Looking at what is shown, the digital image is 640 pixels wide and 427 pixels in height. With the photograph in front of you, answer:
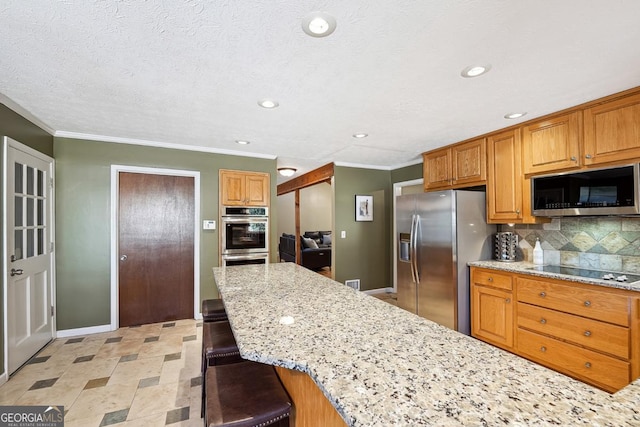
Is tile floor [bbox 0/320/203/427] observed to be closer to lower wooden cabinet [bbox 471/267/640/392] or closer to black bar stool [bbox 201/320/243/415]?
black bar stool [bbox 201/320/243/415]

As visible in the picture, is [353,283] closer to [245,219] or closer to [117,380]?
[245,219]

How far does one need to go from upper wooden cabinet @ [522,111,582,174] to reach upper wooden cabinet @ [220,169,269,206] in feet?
10.5

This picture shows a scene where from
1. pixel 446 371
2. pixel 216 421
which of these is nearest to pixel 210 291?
pixel 216 421

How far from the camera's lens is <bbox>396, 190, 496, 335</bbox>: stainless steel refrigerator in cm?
308

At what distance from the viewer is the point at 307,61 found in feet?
5.82

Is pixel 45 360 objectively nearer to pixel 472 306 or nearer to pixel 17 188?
pixel 17 188

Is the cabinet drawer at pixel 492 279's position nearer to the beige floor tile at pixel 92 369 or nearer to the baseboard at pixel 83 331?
the beige floor tile at pixel 92 369

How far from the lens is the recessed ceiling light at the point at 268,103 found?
2.35 metres

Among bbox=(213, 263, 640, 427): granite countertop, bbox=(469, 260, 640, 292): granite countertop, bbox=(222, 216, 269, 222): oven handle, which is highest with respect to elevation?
bbox=(222, 216, 269, 222): oven handle

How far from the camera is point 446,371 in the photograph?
0.84 metres

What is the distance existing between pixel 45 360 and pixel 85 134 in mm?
2399

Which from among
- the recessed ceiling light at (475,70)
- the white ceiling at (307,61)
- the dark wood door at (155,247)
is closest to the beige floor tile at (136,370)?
the dark wood door at (155,247)

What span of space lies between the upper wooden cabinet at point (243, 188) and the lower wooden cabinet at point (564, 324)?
2932 millimetres

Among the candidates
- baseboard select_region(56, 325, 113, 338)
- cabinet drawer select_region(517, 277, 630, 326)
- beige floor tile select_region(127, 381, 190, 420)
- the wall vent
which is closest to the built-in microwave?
cabinet drawer select_region(517, 277, 630, 326)
